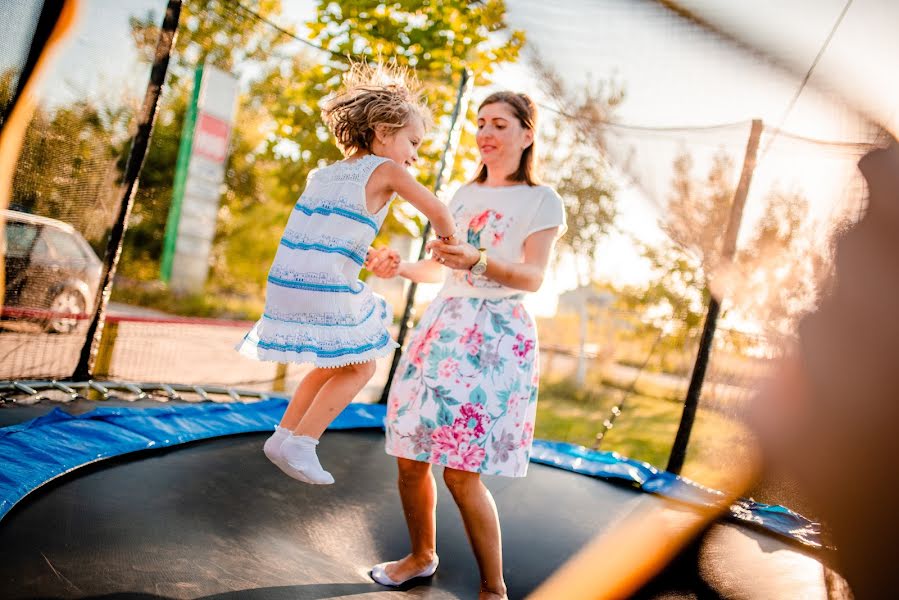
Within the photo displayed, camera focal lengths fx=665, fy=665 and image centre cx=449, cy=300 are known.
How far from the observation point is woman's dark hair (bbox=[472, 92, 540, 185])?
142cm

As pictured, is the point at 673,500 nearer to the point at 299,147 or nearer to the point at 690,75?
the point at 690,75

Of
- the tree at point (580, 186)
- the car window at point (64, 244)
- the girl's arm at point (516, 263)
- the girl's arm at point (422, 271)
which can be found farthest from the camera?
the tree at point (580, 186)

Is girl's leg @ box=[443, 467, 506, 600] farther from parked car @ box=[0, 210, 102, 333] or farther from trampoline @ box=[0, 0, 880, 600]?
parked car @ box=[0, 210, 102, 333]

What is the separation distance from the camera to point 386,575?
1.44 m

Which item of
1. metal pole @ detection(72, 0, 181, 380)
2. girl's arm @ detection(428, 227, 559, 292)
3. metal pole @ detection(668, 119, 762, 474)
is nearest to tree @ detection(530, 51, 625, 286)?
metal pole @ detection(668, 119, 762, 474)

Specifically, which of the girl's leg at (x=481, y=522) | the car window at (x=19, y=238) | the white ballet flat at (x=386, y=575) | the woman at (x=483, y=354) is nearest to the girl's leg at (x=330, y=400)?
the woman at (x=483, y=354)

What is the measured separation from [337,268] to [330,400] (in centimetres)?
26

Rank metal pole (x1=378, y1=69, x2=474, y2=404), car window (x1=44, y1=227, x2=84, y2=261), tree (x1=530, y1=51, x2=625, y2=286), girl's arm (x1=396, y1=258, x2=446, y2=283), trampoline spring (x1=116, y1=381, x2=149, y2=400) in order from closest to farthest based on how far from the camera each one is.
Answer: girl's arm (x1=396, y1=258, x2=446, y2=283) → car window (x1=44, y1=227, x2=84, y2=261) → trampoline spring (x1=116, y1=381, x2=149, y2=400) → metal pole (x1=378, y1=69, x2=474, y2=404) → tree (x1=530, y1=51, x2=625, y2=286)

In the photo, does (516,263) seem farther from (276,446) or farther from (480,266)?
(276,446)

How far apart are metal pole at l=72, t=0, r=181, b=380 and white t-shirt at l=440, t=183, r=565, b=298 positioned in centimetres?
205

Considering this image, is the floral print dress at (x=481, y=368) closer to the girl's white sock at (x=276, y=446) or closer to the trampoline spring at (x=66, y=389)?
the girl's white sock at (x=276, y=446)

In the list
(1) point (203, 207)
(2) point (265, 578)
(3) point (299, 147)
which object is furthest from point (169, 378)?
(1) point (203, 207)

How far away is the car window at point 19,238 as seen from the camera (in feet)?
7.82

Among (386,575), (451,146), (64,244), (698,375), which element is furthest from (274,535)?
(451,146)
